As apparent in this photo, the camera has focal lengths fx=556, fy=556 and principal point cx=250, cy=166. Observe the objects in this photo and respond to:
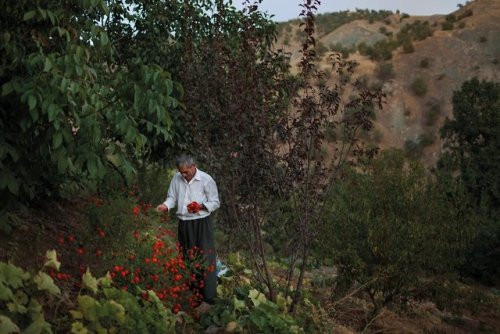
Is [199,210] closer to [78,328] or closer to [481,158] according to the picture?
[78,328]

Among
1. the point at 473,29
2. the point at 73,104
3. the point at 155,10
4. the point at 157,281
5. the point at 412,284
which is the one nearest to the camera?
the point at 73,104

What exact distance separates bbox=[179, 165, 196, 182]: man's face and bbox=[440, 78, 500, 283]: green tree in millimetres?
14065

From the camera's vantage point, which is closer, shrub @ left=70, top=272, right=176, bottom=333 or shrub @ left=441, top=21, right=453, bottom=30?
shrub @ left=70, top=272, right=176, bottom=333

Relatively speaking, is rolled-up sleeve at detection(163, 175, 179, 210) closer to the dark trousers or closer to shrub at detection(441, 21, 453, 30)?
the dark trousers

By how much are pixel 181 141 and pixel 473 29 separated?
43.5 meters

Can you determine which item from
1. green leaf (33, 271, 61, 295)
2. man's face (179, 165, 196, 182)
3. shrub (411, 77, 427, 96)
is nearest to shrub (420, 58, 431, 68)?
shrub (411, 77, 427, 96)

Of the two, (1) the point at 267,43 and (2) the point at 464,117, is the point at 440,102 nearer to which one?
(2) the point at 464,117

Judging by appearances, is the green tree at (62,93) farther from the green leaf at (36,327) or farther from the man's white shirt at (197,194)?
the man's white shirt at (197,194)

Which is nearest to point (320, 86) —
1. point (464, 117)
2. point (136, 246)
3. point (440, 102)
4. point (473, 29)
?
point (136, 246)

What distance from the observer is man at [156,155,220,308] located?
19.4 feet

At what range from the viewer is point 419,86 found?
1649 inches

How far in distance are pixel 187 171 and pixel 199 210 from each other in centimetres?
43

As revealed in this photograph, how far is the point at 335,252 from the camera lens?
7961 mm

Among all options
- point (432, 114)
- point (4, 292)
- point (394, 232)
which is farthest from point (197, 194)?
point (432, 114)
